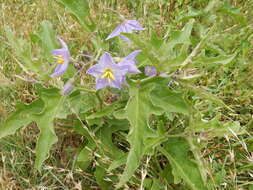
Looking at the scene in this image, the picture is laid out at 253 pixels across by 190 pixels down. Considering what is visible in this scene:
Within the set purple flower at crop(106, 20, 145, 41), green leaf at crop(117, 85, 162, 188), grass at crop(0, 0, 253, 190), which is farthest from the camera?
grass at crop(0, 0, 253, 190)

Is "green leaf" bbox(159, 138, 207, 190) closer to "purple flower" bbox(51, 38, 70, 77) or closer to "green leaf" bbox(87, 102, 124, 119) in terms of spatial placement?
"green leaf" bbox(87, 102, 124, 119)

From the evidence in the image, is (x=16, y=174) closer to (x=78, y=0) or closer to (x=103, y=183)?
(x=103, y=183)

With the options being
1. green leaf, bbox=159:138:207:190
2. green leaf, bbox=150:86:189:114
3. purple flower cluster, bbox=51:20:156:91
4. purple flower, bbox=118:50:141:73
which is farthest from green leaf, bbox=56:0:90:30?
green leaf, bbox=159:138:207:190

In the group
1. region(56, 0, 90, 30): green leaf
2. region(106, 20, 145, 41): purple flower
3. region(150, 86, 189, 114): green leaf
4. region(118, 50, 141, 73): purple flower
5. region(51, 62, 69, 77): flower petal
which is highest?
region(56, 0, 90, 30): green leaf

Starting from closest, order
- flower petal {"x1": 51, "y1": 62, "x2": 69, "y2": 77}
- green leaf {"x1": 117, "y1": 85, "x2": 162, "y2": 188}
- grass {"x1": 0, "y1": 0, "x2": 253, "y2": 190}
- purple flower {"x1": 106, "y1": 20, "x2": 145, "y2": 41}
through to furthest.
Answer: green leaf {"x1": 117, "y1": 85, "x2": 162, "y2": 188} → flower petal {"x1": 51, "y1": 62, "x2": 69, "y2": 77} → purple flower {"x1": 106, "y1": 20, "x2": 145, "y2": 41} → grass {"x1": 0, "y1": 0, "x2": 253, "y2": 190}

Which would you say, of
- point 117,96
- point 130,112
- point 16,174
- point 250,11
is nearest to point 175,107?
point 130,112

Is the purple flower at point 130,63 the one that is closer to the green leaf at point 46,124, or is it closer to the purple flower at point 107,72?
the purple flower at point 107,72

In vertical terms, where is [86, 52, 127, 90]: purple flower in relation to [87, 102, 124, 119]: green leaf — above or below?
above

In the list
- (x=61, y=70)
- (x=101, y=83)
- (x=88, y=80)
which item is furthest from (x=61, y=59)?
(x=88, y=80)
